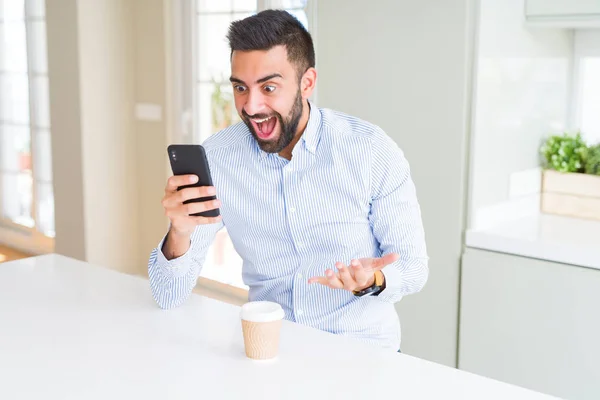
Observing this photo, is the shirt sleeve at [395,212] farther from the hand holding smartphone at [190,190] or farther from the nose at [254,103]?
the hand holding smartphone at [190,190]

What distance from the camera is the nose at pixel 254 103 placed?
1896 millimetres

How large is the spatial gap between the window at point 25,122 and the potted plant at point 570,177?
3.45 m

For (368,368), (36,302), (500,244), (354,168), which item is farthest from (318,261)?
(500,244)

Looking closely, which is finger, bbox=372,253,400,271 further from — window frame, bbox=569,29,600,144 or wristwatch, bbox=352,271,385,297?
window frame, bbox=569,29,600,144

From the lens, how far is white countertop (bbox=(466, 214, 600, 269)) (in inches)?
100.0

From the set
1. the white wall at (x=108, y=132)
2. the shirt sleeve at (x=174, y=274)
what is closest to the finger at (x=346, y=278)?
the shirt sleeve at (x=174, y=274)

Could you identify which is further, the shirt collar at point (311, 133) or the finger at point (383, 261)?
the shirt collar at point (311, 133)

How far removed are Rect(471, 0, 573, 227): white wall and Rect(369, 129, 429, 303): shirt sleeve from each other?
33.4 inches

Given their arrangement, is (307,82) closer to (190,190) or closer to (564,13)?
(190,190)

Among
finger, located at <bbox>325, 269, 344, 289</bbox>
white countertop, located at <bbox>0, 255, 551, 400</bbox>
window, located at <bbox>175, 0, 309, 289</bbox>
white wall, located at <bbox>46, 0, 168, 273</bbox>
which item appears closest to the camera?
white countertop, located at <bbox>0, 255, 551, 400</bbox>

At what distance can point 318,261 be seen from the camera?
201 cm

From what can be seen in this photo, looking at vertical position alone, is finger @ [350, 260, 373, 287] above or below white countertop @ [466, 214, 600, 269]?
above

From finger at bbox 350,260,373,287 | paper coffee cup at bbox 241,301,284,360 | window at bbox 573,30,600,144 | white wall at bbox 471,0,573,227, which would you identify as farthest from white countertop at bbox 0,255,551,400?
window at bbox 573,30,600,144

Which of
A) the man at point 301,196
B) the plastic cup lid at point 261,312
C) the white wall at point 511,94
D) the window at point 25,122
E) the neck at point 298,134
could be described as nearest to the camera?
the plastic cup lid at point 261,312
